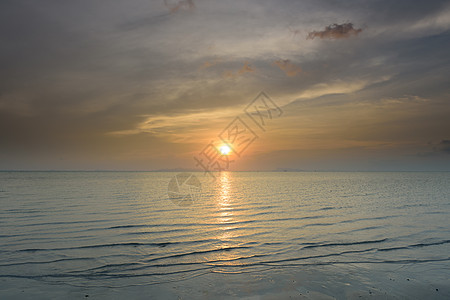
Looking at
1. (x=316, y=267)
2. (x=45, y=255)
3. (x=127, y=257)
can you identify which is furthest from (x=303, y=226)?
(x=45, y=255)

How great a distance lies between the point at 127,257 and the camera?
15672 millimetres

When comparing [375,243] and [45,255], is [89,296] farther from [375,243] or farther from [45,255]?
[375,243]

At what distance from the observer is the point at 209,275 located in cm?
1270

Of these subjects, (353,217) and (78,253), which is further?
(353,217)

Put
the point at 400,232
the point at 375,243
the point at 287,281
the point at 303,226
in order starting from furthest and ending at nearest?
the point at 303,226 → the point at 400,232 → the point at 375,243 → the point at 287,281

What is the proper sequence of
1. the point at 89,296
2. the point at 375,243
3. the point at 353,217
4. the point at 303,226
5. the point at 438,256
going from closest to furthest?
the point at 89,296, the point at 438,256, the point at 375,243, the point at 303,226, the point at 353,217

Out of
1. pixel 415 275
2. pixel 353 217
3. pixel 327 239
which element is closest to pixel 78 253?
pixel 327 239

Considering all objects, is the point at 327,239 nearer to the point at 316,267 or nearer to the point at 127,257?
the point at 316,267

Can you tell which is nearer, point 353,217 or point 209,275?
point 209,275

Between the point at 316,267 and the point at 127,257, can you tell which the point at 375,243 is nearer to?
the point at 316,267

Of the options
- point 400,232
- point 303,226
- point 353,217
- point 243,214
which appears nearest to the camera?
point 400,232

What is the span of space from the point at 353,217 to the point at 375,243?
10899 mm

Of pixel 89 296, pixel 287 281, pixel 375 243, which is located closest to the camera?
pixel 89 296

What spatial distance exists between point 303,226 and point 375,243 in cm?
657
